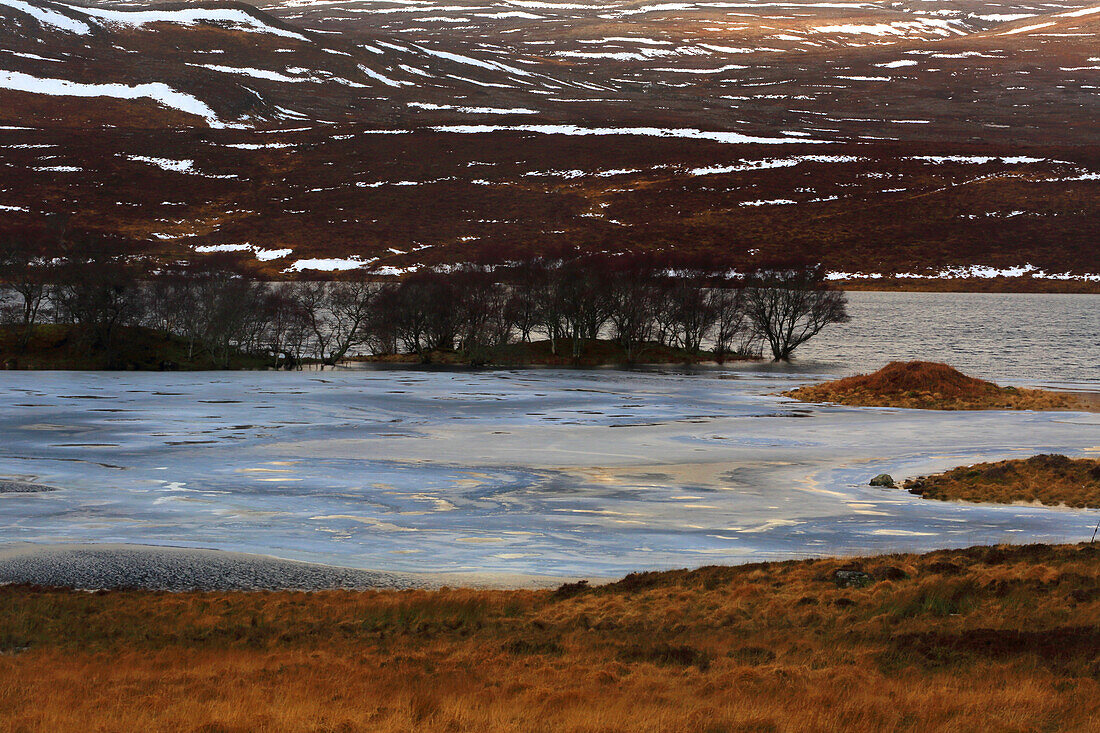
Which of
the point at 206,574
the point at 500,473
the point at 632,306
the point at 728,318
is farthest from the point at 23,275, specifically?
the point at 206,574

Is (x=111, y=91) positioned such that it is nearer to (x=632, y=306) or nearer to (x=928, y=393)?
(x=632, y=306)

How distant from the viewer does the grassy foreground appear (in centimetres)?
927

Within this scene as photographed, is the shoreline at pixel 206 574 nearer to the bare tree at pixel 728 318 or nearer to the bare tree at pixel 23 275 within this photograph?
the bare tree at pixel 23 275

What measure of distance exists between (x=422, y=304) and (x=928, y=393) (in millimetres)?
30811

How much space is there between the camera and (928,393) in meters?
43.0

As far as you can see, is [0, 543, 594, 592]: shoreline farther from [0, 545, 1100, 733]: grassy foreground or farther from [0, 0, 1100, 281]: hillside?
[0, 0, 1100, 281]: hillside

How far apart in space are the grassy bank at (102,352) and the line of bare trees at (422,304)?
0.39 meters

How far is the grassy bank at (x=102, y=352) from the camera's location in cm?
Result: 5472

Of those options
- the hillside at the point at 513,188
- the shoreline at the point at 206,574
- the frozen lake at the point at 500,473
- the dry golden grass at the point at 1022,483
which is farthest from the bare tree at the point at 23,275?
the hillside at the point at 513,188

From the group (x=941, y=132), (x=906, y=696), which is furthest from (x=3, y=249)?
(x=941, y=132)

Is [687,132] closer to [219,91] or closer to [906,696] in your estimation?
[219,91]

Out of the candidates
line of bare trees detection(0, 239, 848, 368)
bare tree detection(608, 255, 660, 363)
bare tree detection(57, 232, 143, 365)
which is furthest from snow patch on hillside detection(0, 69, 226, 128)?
bare tree detection(608, 255, 660, 363)

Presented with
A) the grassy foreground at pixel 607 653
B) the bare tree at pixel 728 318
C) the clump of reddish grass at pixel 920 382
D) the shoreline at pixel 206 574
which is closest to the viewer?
the grassy foreground at pixel 607 653

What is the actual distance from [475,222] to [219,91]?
77826mm
